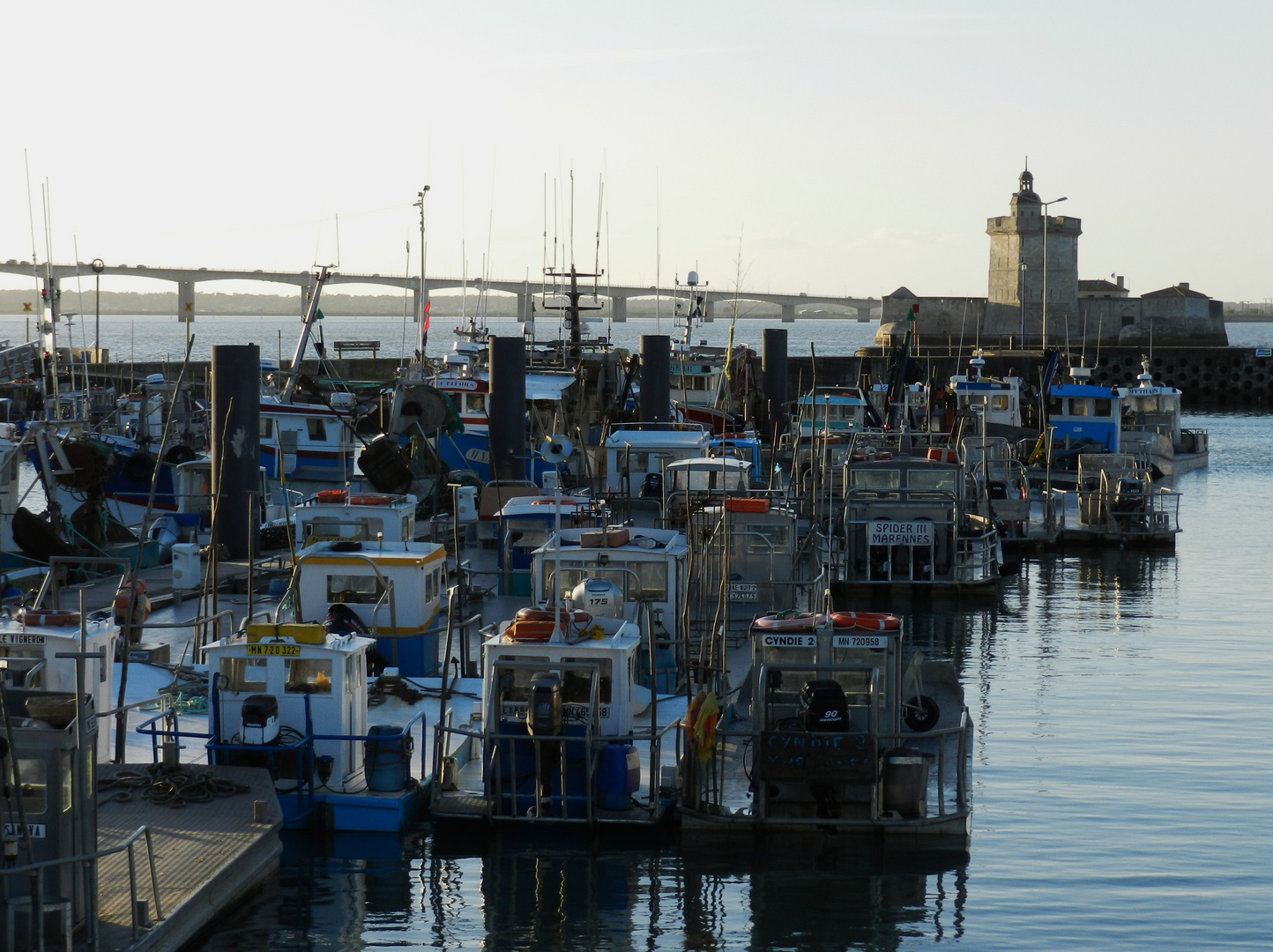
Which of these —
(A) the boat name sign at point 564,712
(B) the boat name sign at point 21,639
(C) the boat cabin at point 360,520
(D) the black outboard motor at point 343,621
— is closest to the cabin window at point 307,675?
(A) the boat name sign at point 564,712

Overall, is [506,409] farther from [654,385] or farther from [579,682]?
[579,682]

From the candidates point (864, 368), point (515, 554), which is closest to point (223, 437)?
point (515, 554)

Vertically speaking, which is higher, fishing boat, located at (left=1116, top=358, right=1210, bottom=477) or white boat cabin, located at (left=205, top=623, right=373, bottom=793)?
fishing boat, located at (left=1116, top=358, right=1210, bottom=477)

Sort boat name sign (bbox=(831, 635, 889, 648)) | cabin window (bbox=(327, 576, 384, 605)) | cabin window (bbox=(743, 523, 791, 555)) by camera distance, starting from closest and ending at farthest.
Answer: boat name sign (bbox=(831, 635, 889, 648)) < cabin window (bbox=(327, 576, 384, 605)) < cabin window (bbox=(743, 523, 791, 555))

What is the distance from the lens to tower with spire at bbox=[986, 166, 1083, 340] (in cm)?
9350

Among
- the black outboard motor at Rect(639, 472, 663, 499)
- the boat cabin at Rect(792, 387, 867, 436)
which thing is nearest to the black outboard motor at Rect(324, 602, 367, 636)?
the black outboard motor at Rect(639, 472, 663, 499)

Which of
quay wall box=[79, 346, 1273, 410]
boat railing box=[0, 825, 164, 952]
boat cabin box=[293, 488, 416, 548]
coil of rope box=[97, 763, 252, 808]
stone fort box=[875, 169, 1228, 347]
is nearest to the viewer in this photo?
boat railing box=[0, 825, 164, 952]

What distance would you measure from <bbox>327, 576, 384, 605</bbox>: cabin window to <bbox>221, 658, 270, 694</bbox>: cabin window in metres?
4.35

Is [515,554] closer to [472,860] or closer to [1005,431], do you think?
[472,860]

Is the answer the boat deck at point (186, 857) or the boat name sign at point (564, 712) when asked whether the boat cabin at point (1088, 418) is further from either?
the boat deck at point (186, 857)

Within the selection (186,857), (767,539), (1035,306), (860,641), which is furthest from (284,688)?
(1035,306)

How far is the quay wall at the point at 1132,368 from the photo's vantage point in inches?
3113

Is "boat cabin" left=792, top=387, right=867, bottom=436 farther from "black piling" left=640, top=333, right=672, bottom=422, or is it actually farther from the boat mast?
the boat mast

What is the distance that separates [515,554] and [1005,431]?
26.0m
